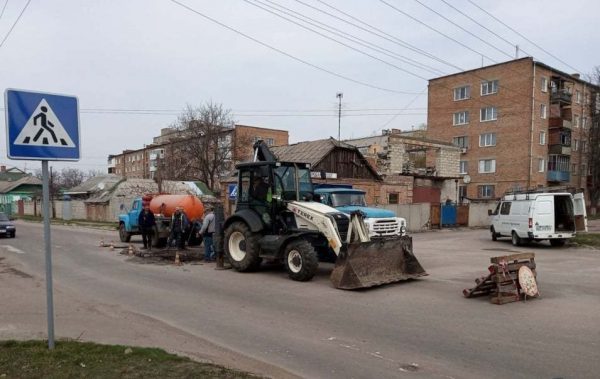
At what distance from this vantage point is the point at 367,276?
10625 mm

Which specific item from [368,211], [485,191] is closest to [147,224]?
[368,211]

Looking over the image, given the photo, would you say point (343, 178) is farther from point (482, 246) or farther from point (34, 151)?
point (34, 151)

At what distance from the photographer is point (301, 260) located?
11344 millimetres

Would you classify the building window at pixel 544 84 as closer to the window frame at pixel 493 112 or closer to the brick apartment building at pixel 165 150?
the window frame at pixel 493 112

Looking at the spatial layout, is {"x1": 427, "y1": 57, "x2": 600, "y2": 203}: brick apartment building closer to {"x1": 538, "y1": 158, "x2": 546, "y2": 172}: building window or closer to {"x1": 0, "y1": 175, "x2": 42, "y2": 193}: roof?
{"x1": 538, "y1": 158, "x2": 546, "y2": 172}: building window

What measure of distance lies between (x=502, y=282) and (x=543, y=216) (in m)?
12.9

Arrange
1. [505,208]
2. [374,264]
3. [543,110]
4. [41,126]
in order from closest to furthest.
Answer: [41,126]
[374,264]
[505,208]
[543,110]

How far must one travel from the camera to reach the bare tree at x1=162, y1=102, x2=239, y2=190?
46.0 m

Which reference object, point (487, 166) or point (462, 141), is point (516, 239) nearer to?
point (487, 166)

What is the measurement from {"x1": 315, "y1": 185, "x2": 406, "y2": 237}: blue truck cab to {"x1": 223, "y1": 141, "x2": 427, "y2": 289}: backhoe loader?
3.56ft

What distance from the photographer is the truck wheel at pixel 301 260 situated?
1122 cm

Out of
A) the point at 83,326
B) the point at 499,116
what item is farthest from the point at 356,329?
the point at 499,116

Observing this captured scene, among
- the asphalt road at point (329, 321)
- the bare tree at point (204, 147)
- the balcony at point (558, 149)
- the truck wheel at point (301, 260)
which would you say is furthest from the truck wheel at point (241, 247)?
the balcony at point (558, 149)

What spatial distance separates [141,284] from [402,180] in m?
27.1
